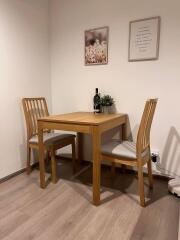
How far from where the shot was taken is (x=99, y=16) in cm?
251

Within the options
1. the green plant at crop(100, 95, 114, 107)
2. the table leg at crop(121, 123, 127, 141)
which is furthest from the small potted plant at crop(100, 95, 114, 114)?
the table leg at crop(121, 123, 127, 141)

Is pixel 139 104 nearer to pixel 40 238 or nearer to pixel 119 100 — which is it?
pixel 119 100

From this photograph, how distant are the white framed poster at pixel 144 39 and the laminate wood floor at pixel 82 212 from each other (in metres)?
1.45

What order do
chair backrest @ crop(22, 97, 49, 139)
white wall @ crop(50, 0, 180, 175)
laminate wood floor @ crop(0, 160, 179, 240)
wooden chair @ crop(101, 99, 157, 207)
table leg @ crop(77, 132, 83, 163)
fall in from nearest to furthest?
laminate wood floor @ crop(0, 160, 179, 240)
wooden chair @ crop(101, 99, 157, 207)
white wall @ crop(50, 0, 180, 175)
chair backrest @ crop(22, 97, 49, 139)
table leg @ crop(77, 132, 83, 163)

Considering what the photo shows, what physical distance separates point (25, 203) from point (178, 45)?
2.21 metres

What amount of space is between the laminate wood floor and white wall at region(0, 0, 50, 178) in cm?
39

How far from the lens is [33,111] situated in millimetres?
2613

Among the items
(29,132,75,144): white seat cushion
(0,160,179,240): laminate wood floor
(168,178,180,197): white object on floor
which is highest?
(29,132,75,144): white seat cushion

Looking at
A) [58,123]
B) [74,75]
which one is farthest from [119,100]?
[58,123]

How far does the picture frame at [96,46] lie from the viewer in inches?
98.7

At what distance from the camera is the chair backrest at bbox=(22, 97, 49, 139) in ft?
8.03

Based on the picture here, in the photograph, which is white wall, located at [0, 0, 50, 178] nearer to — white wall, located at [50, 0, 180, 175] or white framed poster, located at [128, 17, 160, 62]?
white wall, located at [50, 0, 180, 175]

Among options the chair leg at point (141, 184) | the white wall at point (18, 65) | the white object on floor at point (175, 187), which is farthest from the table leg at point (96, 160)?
the white wall at point (18, 65)

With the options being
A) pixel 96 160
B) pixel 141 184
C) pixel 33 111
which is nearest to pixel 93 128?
pixel 96 160
